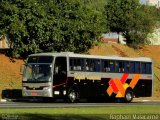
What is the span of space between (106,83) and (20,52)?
12.3 metres

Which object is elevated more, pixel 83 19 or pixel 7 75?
pixel 83 19

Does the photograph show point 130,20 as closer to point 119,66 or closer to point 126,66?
point 126,66

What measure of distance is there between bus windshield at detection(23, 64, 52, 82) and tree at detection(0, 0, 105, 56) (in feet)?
36.2

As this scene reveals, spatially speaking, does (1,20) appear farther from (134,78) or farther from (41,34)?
(134,78)

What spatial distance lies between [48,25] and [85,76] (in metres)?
12.1

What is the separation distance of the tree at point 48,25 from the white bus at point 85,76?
9.63m

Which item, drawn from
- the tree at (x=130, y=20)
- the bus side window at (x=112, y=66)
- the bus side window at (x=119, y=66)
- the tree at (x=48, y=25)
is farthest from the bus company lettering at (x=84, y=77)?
the tree at (x=130, y=20)

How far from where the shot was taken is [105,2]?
6994 centimetres

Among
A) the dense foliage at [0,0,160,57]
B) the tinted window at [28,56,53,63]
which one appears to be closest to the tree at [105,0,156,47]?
the dense foliage at [0,0,160,57]

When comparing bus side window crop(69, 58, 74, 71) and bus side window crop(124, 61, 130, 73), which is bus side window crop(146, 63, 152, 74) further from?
bus side window crop(69, 58, 74, 71)

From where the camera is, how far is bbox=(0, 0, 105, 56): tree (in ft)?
157

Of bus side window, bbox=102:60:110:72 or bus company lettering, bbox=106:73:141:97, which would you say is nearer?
bus side window, bbox=102:60:110:72

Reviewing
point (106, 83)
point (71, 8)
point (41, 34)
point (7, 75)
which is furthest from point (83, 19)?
point (106, 83)

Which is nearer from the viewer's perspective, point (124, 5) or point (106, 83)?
point (106, 83)
